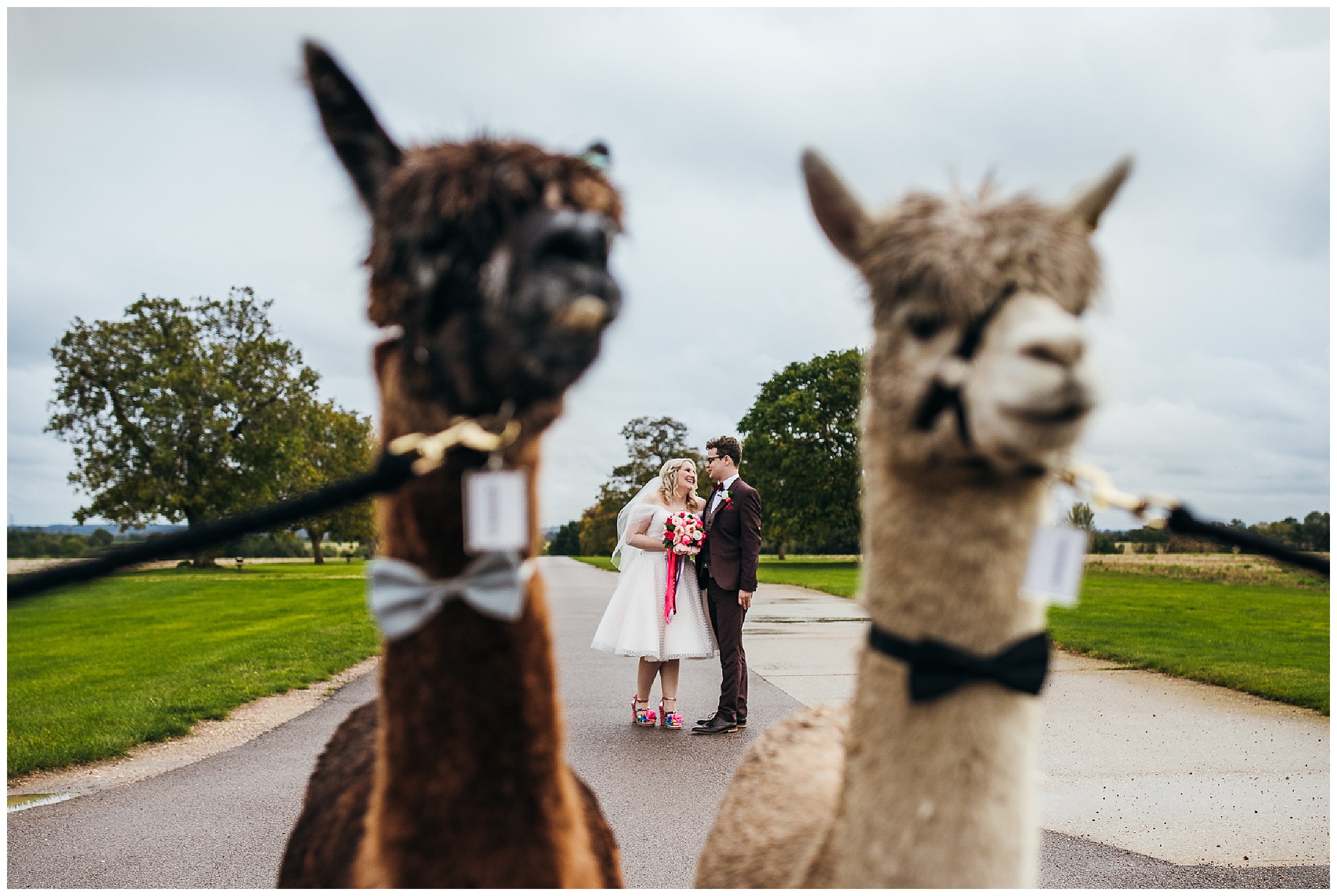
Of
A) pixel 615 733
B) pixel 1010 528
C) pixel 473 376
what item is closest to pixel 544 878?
pixel 473 376

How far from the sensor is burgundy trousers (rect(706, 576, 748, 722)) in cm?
682

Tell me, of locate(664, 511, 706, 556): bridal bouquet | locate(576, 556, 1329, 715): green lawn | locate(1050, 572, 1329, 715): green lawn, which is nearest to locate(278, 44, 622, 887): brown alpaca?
locate(664, 511, 706, 556): bridal bouquet

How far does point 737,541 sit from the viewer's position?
695 cm

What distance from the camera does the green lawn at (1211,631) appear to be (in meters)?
8.09

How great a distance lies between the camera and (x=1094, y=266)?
4.90 feet

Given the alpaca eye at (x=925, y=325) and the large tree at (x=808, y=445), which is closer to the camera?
the alpaca eye at (x=925, y=325)

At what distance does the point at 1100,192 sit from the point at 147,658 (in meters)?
11.6

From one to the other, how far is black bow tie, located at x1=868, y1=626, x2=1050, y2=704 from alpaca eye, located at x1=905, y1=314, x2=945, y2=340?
51cm

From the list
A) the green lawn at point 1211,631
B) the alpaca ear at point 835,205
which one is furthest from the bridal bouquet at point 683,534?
the alpaca ear at point 835,205

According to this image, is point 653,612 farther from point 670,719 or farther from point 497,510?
point 497,510

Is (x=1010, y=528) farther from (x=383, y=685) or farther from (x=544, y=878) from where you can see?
(x=383, y=685)

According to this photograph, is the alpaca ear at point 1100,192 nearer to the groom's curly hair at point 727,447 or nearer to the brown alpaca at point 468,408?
the brown alpaca at point 468,408

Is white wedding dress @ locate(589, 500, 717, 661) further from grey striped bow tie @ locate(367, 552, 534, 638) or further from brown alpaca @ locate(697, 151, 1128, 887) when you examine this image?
grey striped bow tie @ locate(367, 552, 534, 638)

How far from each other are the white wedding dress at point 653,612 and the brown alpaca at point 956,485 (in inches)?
210
